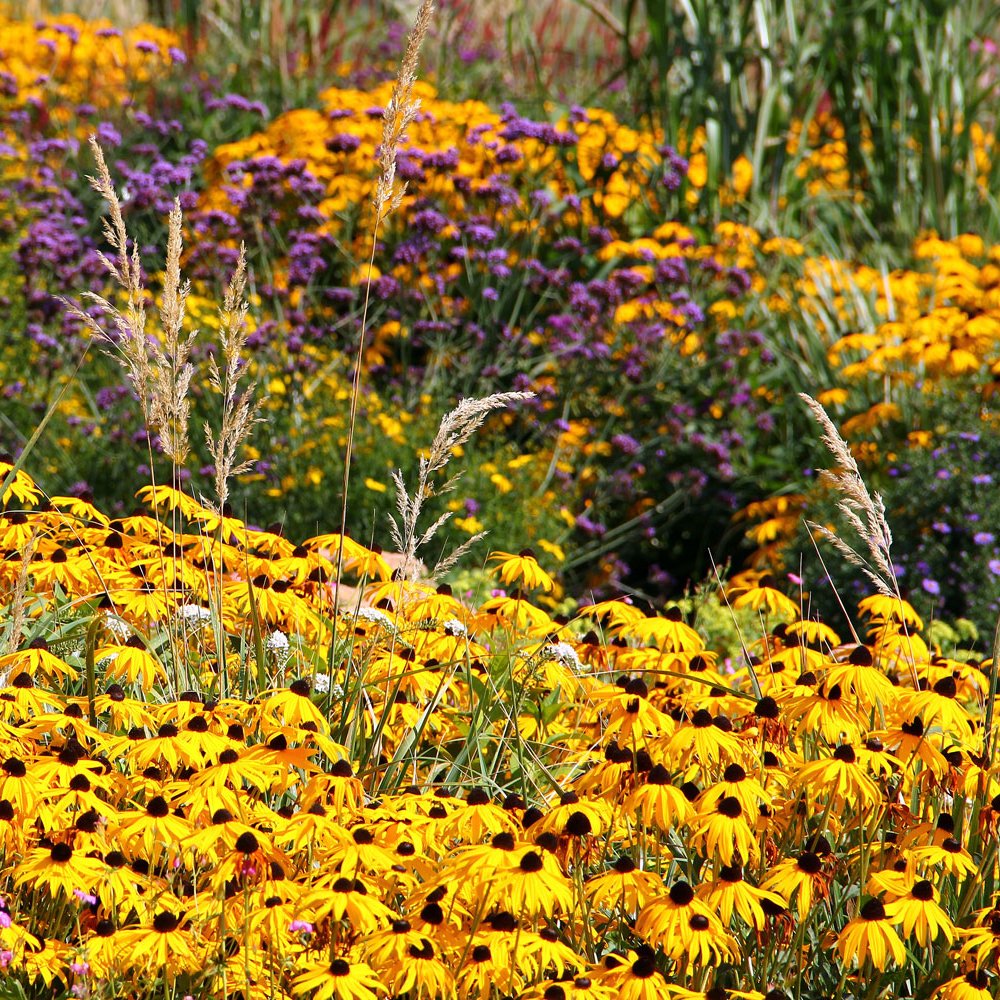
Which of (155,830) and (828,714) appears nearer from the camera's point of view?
(155,830)

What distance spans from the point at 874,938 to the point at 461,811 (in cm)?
64

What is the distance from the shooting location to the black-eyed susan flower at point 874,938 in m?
2.05

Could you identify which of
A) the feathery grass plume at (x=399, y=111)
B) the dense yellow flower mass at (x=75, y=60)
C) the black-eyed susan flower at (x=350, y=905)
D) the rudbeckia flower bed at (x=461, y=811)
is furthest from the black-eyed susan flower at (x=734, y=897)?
the dense yellow flower mass at (x=75, y=60)

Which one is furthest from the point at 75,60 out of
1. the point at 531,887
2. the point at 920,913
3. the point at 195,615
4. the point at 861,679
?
the point at 920,913

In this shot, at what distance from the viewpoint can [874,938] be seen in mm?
2078

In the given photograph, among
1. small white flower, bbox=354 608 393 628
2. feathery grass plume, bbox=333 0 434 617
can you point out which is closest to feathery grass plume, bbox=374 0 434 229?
feathery grass plume, bbox=333 0 434 617

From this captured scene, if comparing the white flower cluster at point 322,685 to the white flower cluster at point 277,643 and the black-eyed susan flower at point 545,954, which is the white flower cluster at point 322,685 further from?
the black-eyed susan flower at point 545,954

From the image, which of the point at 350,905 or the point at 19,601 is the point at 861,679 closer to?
the point at 350,905

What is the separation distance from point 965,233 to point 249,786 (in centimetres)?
696

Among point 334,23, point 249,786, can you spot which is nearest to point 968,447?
point 249,786

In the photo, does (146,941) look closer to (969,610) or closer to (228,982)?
(228,982)

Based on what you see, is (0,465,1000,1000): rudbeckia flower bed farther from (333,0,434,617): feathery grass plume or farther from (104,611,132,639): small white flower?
(333,0,434,617): feathery grass plume

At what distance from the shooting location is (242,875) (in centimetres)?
→ 210

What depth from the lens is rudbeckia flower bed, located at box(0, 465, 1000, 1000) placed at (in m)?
2.07
